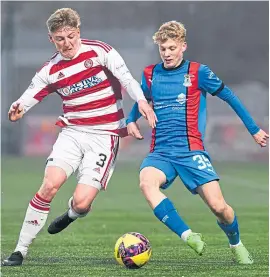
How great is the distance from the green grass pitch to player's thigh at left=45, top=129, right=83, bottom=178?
785 millimetres

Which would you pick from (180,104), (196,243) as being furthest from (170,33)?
(196,243)

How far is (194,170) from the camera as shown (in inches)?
351

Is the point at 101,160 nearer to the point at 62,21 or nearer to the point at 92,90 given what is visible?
the point at 92,90

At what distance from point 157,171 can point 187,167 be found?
0.26 m

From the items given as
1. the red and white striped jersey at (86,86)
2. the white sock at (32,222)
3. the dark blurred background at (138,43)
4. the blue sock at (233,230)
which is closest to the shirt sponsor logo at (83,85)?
the red and white striped jersey at (86,86)

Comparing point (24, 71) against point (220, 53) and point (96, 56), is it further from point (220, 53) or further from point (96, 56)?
point (96, 56)

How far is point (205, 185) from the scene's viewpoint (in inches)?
350

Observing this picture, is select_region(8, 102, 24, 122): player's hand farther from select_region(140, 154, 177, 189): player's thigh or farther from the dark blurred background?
the dark blurred background

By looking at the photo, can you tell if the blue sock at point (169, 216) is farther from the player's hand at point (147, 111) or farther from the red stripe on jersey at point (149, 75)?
the red stripe on jersey at point (149, 75)

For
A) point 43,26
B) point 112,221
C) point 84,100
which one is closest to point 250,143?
point 43,26

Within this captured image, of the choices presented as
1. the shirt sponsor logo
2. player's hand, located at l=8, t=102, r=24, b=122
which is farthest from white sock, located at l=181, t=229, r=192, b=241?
player's hand, located at l=8, t=102, r=24, b=122

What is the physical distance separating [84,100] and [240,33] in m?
25.7

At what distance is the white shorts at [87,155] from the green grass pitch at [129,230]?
2.30 ft

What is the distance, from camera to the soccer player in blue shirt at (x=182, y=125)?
8.91 m
